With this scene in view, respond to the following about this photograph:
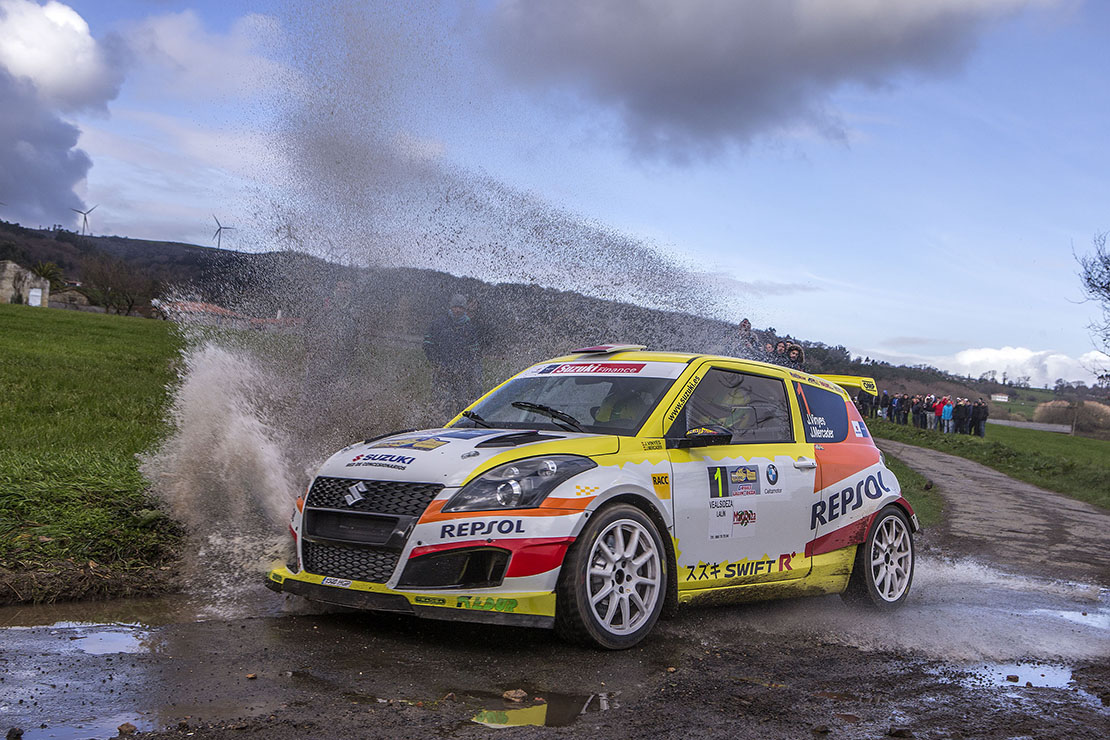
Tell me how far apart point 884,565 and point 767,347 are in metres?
12.7

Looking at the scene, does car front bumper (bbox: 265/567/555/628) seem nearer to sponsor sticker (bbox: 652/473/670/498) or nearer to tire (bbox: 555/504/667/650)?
tire (bbox: 555/504/667/650)

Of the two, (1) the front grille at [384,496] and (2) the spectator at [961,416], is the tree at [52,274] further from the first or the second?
(1) the front grille at [384,496]

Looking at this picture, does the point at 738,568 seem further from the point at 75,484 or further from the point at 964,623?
the point at 75,484

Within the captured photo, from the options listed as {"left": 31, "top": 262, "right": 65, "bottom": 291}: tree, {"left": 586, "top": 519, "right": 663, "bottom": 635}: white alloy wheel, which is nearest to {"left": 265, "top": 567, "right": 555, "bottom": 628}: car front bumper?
{"left": 586, "top": 519, "right": 663, "bottom": 635}: white alloy wheel

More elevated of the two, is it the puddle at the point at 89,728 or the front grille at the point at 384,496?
the front grille at the point at 384,496

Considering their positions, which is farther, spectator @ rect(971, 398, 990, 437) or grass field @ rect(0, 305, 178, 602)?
spectator @ rect(971, 398, 990, 437)

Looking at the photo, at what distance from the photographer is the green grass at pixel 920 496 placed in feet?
45.7

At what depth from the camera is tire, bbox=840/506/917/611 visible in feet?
23.2

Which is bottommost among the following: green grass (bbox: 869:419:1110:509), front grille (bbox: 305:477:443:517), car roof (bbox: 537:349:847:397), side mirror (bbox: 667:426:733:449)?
green grass (bbox: 869:419:1110:509)

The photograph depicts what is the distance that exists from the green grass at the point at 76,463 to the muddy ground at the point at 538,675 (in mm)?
767

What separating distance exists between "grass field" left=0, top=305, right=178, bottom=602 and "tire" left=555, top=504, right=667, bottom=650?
9.52 feet

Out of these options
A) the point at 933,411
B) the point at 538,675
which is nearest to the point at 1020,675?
the point at 538,675

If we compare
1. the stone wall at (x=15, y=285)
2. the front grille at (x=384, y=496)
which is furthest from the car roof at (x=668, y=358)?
the stone wall at (x=15, y=285)

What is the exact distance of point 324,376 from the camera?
12453mm
